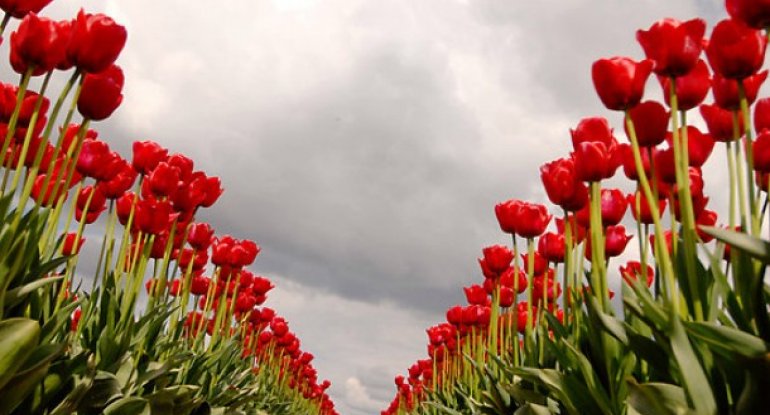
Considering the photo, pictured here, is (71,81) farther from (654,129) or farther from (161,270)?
(654,129)

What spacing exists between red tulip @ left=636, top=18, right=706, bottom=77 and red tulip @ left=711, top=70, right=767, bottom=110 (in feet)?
0.78

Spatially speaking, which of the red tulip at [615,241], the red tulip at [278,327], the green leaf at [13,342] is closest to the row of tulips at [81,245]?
the green leaf at [13,342]

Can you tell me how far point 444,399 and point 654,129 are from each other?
5.22 m

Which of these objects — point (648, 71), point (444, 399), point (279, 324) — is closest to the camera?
point (648, 71)

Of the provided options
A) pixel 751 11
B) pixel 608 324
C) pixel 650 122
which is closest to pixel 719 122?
pixel 650 122

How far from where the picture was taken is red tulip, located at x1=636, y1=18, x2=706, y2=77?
2510mm

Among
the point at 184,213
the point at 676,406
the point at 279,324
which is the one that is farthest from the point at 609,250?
the point at 279,324

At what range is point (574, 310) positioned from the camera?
331cm

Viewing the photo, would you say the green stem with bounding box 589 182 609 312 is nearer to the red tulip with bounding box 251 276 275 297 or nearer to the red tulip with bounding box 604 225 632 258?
the red tulip with bounding box 604 225 632 258

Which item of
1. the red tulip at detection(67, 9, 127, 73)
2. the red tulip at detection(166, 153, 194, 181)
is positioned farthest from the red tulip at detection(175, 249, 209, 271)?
the red tulip at detection(67, 9, 127, 73)

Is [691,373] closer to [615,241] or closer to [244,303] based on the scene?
[615,241]

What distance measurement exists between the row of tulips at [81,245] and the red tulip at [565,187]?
232cm

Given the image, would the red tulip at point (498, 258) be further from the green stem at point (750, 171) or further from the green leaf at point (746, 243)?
the green leaf at point (746, 243)

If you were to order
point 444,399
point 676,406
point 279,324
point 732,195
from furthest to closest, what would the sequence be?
point 279,324 < point 444,399 < point 732,195 < point 676,406
